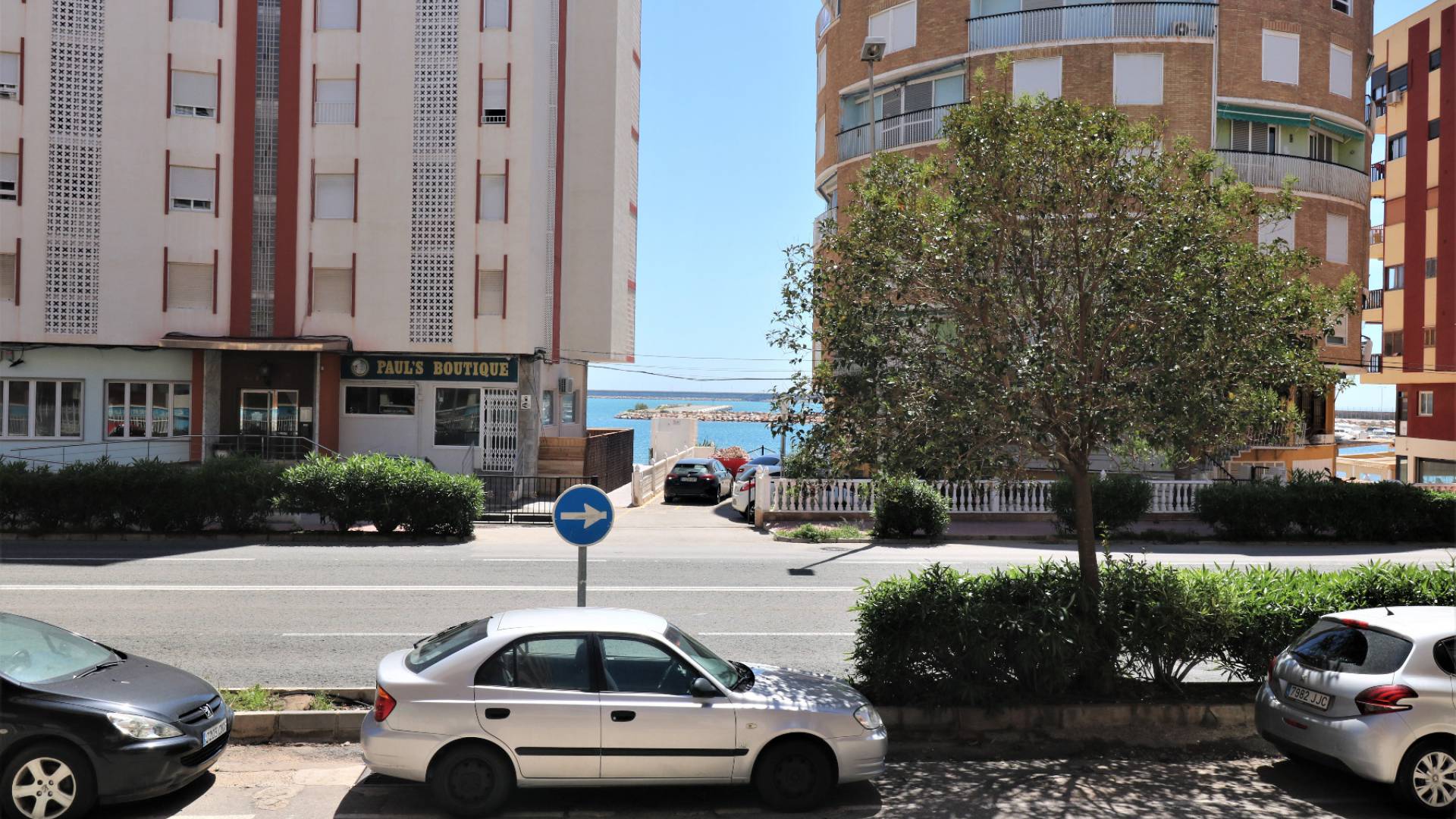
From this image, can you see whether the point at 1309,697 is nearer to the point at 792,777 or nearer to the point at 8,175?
the point at 792,777

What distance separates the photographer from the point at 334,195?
29.9m

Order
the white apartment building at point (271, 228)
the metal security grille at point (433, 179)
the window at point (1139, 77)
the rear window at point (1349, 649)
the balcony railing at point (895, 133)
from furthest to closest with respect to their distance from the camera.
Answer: the balcony railing at point (895, 133) → the metal security grille at point (433, 179) → the window at point (1139, 77) → the white apartment building at point (271, 228) → the rear window at point (1349, 649)

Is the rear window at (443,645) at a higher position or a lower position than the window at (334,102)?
lower

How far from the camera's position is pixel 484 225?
29.7 metres

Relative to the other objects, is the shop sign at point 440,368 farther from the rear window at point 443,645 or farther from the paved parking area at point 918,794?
the rear window at point 443,645

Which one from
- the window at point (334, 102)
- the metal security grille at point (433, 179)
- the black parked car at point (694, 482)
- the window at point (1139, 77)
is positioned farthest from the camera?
the black parked car at point (694, 482)

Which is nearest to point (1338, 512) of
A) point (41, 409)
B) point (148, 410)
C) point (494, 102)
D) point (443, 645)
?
point (443, 645)

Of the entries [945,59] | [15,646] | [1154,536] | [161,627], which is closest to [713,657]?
[15,646]

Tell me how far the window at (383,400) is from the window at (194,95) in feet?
29.3

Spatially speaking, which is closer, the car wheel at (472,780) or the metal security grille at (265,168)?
the car wheel at (472,780)

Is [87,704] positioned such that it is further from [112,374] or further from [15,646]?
[112,374]

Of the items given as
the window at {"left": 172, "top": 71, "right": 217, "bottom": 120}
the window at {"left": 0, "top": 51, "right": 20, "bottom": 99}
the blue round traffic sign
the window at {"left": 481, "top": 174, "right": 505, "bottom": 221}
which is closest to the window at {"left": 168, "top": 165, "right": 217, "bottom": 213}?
the window at {"left": 172, "top": 71, "right": 217, "bottom": 120}

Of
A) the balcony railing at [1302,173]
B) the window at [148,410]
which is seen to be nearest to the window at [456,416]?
the window at [148,410]

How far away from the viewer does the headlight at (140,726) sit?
6430 millimetres
